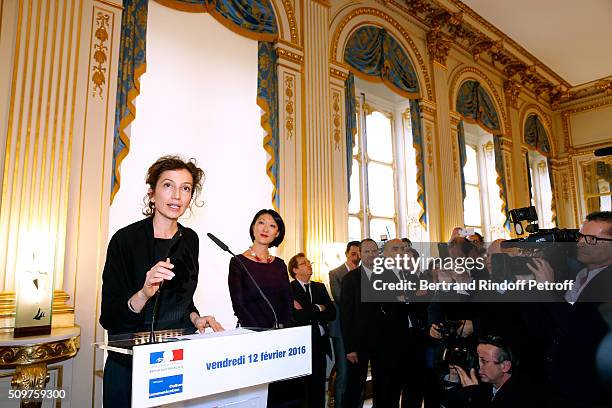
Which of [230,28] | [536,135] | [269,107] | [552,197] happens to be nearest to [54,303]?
[269,107]

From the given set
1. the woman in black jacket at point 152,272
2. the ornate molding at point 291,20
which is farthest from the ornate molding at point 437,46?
the woman in black jacket at point 152,272

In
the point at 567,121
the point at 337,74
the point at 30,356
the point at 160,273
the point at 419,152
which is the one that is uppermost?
the point at 567,121

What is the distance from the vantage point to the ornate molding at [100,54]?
2963 mm

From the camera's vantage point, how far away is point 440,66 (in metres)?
5.95

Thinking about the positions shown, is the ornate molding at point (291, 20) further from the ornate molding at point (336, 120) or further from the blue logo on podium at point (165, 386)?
the blue logo on podium at point (165, 386)

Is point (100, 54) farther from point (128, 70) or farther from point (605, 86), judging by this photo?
point (605, 86)

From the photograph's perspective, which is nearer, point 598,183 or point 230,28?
point 230,28

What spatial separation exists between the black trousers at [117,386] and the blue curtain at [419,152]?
4534 millimetres

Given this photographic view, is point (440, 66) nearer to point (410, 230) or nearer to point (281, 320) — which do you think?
point (410, 230)

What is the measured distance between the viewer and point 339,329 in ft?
11.8

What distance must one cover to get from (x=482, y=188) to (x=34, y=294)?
6.40 metres

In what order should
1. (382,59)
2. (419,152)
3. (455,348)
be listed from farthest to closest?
(419,152) → (382,59) → (455,348)

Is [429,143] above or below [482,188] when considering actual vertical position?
above

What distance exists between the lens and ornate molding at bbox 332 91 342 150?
4418 millimetres
